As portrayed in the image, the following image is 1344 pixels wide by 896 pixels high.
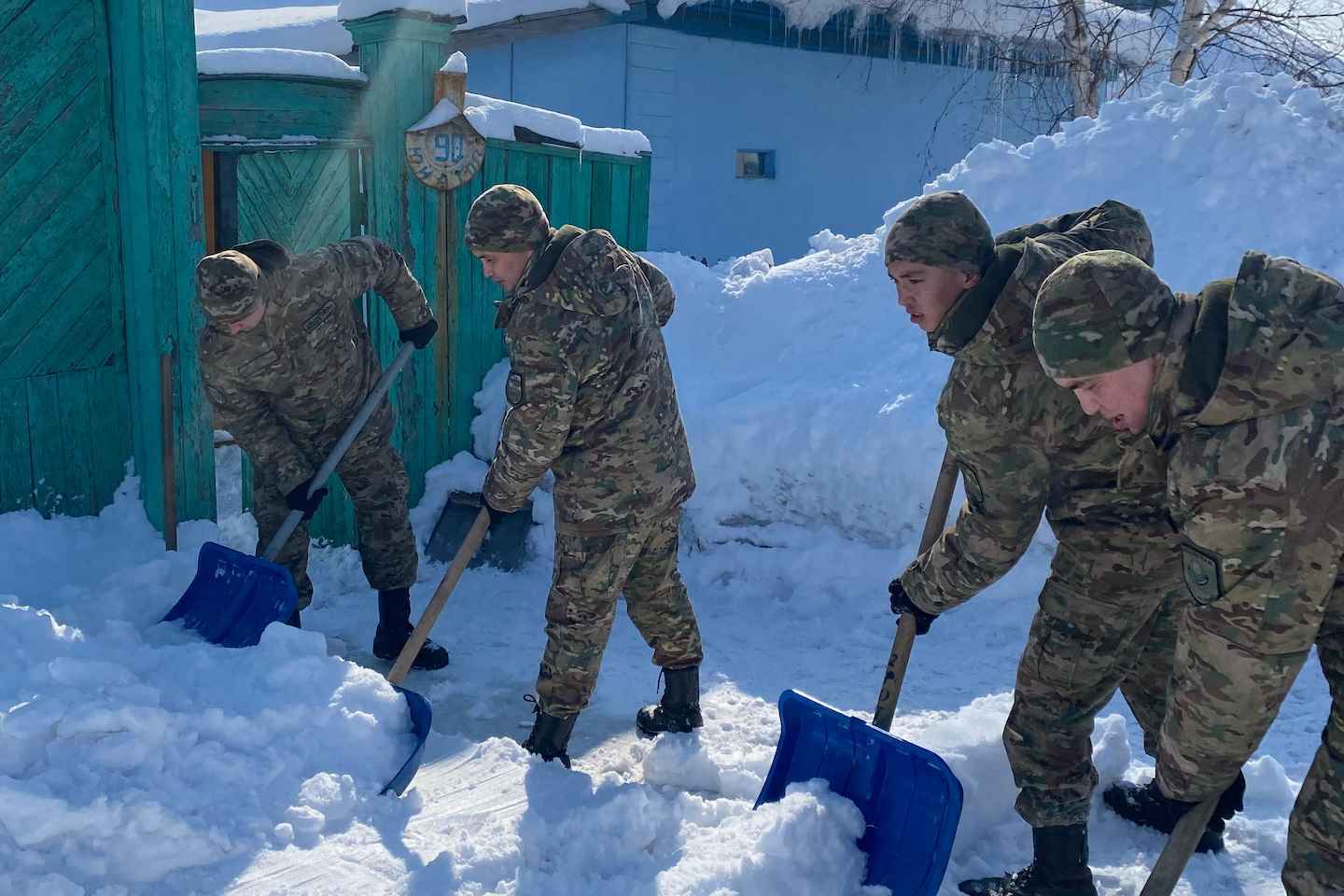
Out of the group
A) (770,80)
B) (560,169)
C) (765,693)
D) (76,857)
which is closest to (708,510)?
(765,693)

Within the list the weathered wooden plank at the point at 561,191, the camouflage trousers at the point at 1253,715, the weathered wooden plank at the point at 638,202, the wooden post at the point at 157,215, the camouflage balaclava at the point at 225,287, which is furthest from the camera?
the weathered wooden plank at the point at 638,202

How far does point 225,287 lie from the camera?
342cm

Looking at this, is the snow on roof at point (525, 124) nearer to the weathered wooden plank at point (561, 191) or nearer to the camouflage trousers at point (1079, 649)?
the weathered wooden plank at point (561, 191)

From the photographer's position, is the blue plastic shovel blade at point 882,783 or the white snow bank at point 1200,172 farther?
the white snow bank at point 1200,172

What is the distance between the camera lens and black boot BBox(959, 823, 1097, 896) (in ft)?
8.63

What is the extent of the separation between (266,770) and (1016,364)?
2144 mm

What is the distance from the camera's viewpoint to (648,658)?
440cm

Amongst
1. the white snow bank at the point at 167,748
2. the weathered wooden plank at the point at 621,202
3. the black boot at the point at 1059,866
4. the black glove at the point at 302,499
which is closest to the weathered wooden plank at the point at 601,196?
the weathered wooden plank at the point at 621,202

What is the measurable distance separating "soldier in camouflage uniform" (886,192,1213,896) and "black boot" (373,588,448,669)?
229 centimetres

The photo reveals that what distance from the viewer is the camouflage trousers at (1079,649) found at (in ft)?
8.32

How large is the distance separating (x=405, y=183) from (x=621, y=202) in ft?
5.93

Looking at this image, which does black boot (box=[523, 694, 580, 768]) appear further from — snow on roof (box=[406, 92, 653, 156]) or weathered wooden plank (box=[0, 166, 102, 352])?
snow on roof (box=[406, 92, 653, 156])

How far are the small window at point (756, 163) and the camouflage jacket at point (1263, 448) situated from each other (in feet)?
33.9

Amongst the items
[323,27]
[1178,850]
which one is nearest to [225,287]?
[1178,850]
